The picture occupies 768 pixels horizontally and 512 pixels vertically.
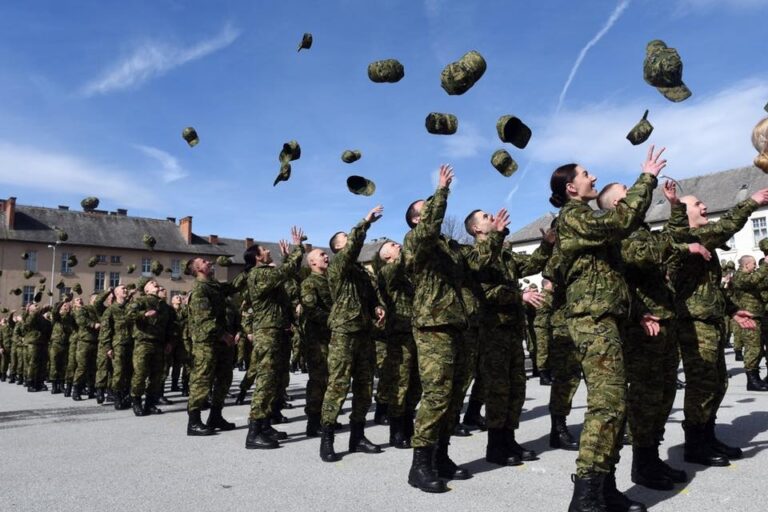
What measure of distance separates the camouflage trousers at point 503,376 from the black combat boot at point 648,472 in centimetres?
121

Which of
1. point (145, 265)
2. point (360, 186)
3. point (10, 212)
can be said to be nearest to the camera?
point (360, 186)

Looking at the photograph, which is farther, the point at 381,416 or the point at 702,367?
the point at 381,416

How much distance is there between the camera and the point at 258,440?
6.32m

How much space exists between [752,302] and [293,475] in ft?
29.0

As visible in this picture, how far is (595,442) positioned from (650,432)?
1.08 metres

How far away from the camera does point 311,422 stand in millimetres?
7090

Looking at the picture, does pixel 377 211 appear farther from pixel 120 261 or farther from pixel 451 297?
pixel 120 261

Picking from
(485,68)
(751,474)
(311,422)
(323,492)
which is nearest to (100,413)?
(311,422)

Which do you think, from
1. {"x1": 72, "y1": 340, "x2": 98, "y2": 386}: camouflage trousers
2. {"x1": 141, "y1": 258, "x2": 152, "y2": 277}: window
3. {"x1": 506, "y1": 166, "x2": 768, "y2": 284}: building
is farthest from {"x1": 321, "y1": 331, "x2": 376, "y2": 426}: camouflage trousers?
{"x1": 141, "y1": 258, "x2": 152, "y2": 277}: window

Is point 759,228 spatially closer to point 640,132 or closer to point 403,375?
point 640,132

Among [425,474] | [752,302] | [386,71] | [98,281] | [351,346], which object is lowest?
[425,474]

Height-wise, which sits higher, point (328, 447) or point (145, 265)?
point (145, 265)

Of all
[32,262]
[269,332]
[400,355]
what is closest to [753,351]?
[400,355]

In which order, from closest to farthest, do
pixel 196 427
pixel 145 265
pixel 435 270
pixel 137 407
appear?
pixel 435 270 → pixel 196 427 → pixel 137 407 → pixel 145 265
